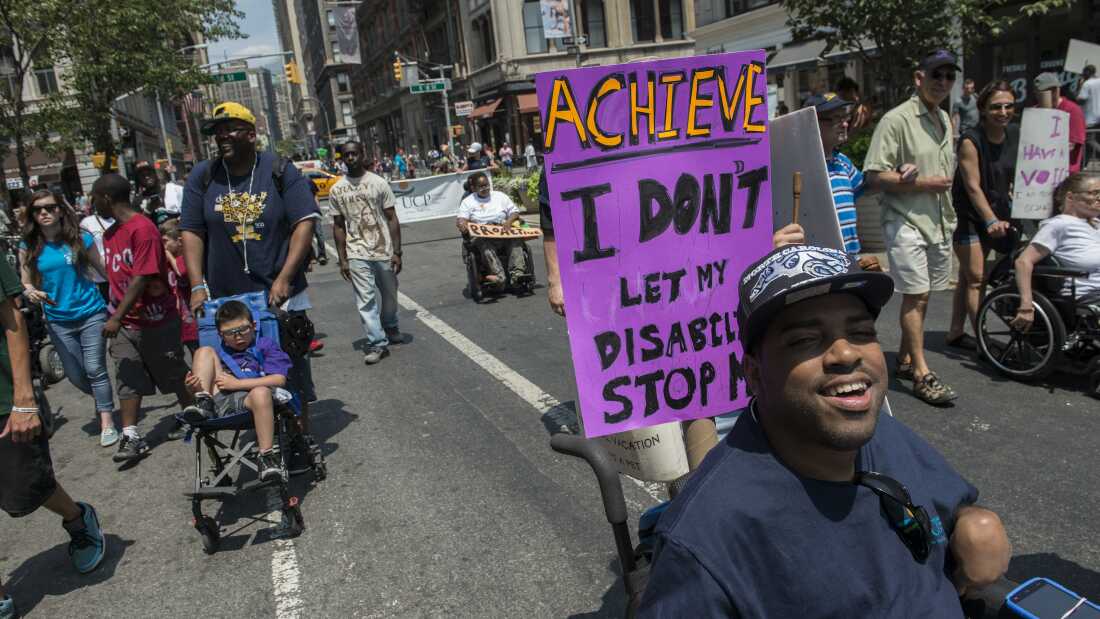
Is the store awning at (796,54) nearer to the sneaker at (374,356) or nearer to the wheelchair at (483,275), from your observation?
the wheelchair at (483,275)

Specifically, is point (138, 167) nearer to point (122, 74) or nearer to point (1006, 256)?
point (1006, 256)

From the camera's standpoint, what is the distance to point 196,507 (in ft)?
12.9

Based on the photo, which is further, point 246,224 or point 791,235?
point 246,224

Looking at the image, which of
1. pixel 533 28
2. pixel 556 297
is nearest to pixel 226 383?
pixel 556 297

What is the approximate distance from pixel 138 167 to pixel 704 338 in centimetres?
921

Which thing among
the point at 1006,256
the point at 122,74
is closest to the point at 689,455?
the point at 1006,256

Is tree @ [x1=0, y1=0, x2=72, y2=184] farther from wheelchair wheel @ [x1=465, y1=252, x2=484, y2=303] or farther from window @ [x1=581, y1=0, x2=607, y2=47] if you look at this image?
window @ [x1=581, y1=0, x2=607, y2=47]

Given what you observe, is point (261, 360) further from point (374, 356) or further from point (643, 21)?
point (643, 21)

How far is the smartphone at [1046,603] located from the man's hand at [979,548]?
6 centimetres

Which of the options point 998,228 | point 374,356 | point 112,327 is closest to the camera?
point 112,327

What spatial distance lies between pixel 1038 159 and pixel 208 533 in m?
5.87

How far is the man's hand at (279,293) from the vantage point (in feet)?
15.3

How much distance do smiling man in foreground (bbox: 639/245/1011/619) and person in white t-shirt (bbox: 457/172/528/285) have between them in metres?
8.06

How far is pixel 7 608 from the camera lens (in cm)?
347
